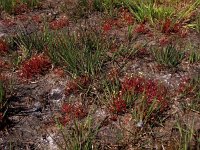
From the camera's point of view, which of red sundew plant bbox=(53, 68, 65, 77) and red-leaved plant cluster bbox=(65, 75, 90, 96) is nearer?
red-leaved plant cluster bbox=(65, 75, 90, 96)

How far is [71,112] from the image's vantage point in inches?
253

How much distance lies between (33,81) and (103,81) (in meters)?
1.65

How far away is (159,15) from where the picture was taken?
862cm

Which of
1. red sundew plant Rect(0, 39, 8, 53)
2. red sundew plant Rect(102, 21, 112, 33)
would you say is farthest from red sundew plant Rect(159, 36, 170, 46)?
red sundew plant Rect(0, 39, 8, 53)

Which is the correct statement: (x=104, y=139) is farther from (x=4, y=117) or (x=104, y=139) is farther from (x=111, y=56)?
(x=111, y=56)

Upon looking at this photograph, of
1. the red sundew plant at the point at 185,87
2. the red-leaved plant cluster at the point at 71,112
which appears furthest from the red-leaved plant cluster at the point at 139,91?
the red-leaved plant cluster at the point at 71,112

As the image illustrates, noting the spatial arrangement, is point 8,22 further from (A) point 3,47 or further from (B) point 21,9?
(A) point 3,47

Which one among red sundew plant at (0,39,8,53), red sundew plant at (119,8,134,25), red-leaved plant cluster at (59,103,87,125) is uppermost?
red sundew plant at (119,8,134,25)

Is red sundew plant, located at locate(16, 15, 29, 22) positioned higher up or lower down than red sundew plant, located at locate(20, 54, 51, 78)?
higher up

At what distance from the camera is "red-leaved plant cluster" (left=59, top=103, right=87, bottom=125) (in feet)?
20.6

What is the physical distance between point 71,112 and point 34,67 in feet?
5.44

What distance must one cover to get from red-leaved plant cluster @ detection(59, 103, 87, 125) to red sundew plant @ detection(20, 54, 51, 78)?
1330mm

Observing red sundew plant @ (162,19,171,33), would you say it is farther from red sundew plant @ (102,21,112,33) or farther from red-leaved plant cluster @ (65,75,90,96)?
red-leaved plant cluster @ (65,75,90,96)

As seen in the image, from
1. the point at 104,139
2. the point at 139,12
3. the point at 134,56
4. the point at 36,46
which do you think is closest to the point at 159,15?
the point at 139,12
